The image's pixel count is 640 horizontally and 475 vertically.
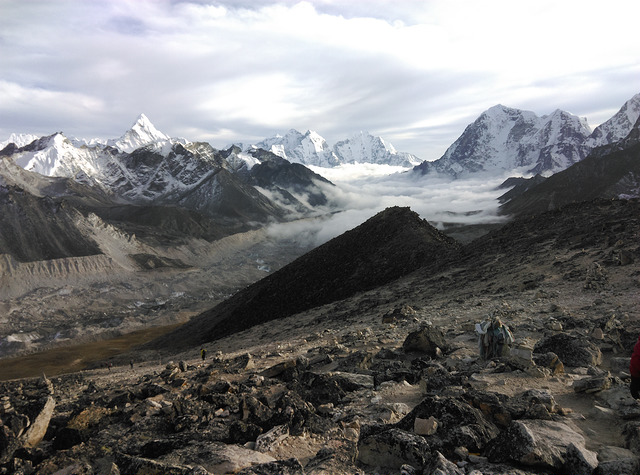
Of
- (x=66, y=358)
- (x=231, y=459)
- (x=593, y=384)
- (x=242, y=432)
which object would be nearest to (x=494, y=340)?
(x=593, y=384)

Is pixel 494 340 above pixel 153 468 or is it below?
below

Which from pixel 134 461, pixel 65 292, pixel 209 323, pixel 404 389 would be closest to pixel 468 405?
pixel 404 389

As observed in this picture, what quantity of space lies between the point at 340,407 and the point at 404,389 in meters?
1.46

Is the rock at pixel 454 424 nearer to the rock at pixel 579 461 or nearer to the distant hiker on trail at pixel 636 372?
the rock at pixel 579 461

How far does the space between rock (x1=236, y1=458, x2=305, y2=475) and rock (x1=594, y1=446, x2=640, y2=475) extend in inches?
138

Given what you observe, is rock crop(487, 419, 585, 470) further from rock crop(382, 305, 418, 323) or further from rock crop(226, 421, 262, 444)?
rock crop(382, 305, 418, 323)

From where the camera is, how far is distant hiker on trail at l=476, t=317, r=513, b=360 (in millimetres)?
9258

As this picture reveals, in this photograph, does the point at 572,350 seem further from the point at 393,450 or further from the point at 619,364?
the point at 393,450

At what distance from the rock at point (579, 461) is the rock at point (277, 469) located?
324 centimetres

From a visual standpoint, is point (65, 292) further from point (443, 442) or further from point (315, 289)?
point (443, 442)

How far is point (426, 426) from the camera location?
18.5ft

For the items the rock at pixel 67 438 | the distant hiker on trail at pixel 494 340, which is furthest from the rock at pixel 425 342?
the rock at pixel 67 438

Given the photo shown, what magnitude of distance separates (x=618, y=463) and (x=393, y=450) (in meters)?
2.60

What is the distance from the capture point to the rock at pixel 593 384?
21.8 ft
